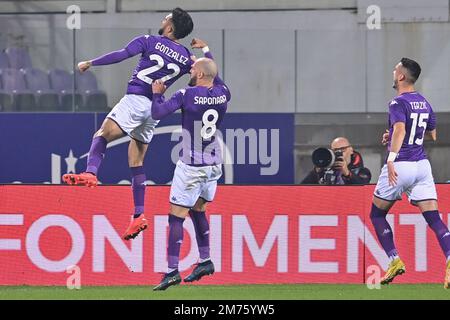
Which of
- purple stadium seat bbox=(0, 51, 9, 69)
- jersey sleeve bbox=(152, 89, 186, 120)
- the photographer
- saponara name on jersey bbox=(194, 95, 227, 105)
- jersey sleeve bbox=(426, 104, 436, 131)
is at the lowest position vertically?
the photographer

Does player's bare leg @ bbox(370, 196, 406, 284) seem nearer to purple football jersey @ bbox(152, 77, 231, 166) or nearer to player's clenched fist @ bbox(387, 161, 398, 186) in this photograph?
player's clenched fist @ bbox(387, 161, 398, 186)

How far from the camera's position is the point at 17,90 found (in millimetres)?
17641

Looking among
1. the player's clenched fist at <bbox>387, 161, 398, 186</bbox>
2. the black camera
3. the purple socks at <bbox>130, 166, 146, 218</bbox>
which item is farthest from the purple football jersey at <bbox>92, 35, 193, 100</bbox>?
the black camera

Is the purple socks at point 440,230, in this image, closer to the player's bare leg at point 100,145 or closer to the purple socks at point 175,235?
the purple socks at point 175,235

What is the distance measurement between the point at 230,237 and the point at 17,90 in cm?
499

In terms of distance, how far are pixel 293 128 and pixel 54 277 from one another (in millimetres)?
4611

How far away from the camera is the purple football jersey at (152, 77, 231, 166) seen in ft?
39.1

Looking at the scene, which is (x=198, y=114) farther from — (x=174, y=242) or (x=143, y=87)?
(x=174, y=242)

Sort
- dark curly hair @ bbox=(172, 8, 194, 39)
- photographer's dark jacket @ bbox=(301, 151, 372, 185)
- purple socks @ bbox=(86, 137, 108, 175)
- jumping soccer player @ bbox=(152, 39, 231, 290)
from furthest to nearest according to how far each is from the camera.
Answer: photographer's dark jacket @ bbox=(301, 151, 372, 185) → dark curly hair @ bbox=(172, 8, 194, 39) → purple socks @ bbox=(86, 137, 108, 175) → jumping soccer player @ bbox=(152, 39, 231, 290)

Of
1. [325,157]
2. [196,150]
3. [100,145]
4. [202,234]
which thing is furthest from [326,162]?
[100,145]

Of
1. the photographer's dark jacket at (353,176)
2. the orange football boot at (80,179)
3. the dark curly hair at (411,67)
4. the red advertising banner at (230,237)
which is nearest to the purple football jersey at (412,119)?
the dark curly hair at (411,67)

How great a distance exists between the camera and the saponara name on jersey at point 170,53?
12375 mm

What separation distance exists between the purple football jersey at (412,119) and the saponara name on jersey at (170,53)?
6.57 feet

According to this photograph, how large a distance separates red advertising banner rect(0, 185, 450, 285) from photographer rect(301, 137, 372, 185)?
2.73ft
